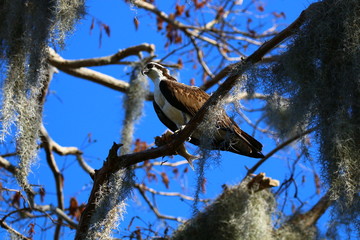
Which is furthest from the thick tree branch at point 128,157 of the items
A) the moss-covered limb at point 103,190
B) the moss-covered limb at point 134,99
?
the moss-covered limb at point 134,99

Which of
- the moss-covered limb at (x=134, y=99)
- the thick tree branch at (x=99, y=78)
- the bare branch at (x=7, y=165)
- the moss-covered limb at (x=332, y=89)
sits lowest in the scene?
the moss-covered limb at (x=332, y=89)

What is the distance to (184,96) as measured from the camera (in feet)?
17.1

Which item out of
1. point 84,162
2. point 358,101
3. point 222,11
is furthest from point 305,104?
point 222,11

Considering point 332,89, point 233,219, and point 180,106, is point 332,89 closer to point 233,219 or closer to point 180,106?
point 180,106

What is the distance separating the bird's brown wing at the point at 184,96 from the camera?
16.9 ft

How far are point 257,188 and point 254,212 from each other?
0.28 m

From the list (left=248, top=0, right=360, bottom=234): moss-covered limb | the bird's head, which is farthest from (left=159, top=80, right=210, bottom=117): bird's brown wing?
(left=248, top=0, right=360, bottom=234): moss-covered limb

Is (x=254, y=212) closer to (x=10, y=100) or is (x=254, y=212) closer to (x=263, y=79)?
(x=263, y=79)

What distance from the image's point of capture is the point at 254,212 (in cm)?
552

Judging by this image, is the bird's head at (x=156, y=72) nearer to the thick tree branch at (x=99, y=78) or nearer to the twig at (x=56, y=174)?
the thick tree branch at (x=99, y=78)

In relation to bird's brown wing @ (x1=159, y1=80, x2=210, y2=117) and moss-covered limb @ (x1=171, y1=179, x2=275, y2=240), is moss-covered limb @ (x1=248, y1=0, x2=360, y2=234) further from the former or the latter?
moss-covered limb @ (x1=171, y1=179, x2=275, y2=240)

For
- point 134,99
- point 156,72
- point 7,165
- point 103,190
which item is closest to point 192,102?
point 156,72

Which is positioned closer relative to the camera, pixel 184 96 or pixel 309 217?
pixel 184 96

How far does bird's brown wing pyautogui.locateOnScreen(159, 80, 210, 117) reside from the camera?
5.14 metres
